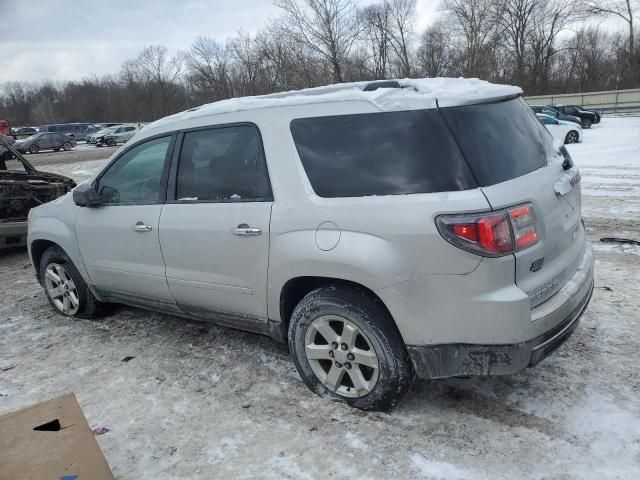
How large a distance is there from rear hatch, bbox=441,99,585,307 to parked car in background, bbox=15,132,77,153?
37.1 meters

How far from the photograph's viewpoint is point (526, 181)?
2643 mm

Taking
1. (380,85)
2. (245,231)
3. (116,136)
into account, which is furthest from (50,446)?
(116,136)

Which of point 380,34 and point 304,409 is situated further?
point 380,34

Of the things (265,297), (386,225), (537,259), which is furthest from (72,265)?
(537,259)

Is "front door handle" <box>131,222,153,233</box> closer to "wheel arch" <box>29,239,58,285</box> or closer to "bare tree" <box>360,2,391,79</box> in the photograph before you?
"wheel arch" <box>29,239,58,285</box>

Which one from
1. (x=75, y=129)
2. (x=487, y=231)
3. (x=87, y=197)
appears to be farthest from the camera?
(x=75, y=129)

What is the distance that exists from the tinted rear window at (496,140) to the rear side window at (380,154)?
0.22 feet

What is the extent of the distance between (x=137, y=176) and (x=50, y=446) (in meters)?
2.17

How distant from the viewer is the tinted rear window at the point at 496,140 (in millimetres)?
2553

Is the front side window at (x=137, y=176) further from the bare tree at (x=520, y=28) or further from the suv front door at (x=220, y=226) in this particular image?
the bare tree at (x=520, y=28)

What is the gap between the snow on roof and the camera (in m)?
2.66

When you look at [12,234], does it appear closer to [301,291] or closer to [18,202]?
[18,202]

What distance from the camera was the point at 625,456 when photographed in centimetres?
250

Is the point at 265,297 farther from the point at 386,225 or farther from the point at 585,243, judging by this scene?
the point at 585,243
